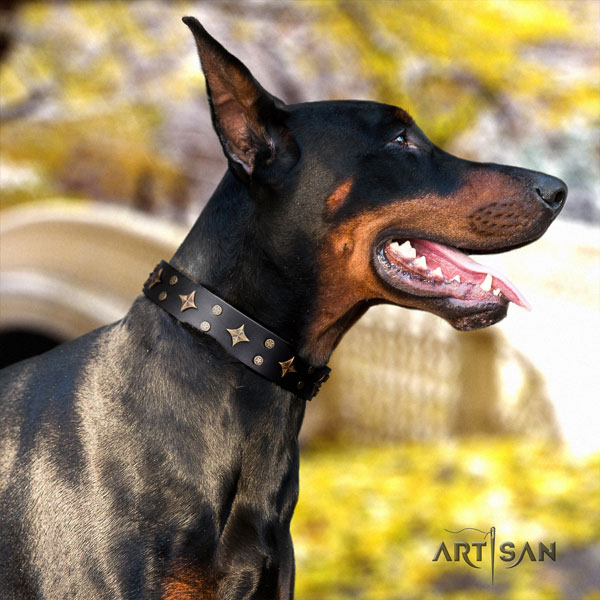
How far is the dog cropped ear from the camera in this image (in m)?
2.52

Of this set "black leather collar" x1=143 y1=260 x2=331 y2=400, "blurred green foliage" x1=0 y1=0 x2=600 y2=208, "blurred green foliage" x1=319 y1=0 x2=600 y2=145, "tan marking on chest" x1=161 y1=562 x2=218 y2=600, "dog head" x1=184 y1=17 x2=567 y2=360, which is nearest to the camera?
"tan marking on chest" x1=161 y1=562 x2=218 y2=600

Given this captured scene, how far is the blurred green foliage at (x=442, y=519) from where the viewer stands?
6.08 m

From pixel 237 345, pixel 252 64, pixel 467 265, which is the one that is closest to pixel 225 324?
pixel 237 345

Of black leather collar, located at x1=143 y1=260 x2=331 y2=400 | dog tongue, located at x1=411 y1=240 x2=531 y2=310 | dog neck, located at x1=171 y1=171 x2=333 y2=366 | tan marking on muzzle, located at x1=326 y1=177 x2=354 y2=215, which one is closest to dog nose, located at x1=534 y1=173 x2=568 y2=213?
dog tongue, located at x1=411 y1=240 x2=531 y2=310

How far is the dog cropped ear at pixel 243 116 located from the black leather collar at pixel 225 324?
39 centimetres

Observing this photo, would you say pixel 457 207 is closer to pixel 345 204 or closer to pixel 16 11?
pixel 345 204

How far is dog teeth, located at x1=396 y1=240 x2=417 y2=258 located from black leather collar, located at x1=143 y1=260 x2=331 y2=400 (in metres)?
0.48

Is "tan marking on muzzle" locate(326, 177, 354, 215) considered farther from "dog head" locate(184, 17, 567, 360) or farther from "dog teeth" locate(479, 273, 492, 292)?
"dog teeth" locate(479, 273, 492, 292)

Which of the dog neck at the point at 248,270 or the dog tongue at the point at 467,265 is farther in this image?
the dog tongue at the point at 467,265

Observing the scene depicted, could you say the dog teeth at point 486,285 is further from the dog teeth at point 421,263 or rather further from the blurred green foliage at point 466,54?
the blurred green foliage at point 466,54

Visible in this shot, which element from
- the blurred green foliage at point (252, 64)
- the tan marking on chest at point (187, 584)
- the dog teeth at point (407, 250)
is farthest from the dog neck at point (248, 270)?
the blurred green foliage at point (252, 64)

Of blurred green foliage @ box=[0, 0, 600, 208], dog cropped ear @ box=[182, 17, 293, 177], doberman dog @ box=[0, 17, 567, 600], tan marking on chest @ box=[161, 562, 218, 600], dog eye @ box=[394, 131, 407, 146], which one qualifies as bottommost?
tan marking on chest @ box=[161, 562, 218, 600]

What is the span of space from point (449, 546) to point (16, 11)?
21.1ft

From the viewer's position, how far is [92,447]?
2443mm
